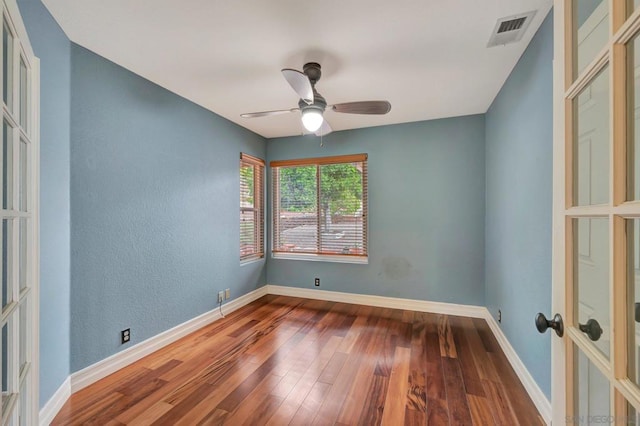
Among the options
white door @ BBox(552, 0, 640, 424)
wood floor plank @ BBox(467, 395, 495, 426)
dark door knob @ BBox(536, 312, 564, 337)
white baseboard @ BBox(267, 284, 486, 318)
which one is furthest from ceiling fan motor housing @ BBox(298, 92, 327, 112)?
white baseboard @ BBox(267, 284, 486, 318)

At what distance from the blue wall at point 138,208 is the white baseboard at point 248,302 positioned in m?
0.09

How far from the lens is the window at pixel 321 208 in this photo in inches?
153

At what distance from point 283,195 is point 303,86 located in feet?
8.36

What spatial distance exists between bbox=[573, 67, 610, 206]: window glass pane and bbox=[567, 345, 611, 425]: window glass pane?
466 mm

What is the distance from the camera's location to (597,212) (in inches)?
27.7

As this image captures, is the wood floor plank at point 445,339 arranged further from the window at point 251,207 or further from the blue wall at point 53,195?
the blue wall at point 53,195

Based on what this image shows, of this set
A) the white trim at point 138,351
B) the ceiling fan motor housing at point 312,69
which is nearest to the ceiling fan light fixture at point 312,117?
the ceiling fan motor housing at point 312,69

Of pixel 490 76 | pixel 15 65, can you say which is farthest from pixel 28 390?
pixel 490 76

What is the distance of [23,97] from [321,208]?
10.5ft

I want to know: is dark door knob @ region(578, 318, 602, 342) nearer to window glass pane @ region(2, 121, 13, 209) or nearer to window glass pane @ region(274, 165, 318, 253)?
window glass pane @ region(2, 121, 13, 209)

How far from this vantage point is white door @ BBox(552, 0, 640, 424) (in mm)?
608

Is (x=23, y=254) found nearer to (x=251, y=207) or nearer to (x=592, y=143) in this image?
(x=592, y=143)

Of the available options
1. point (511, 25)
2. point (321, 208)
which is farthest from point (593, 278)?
point (321, 208)

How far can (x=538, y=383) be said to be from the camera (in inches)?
70.6
